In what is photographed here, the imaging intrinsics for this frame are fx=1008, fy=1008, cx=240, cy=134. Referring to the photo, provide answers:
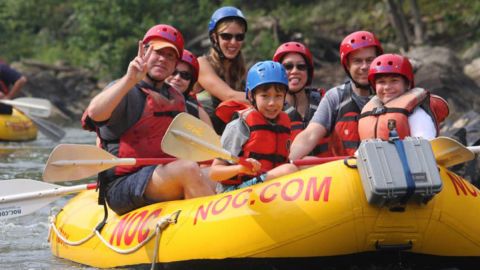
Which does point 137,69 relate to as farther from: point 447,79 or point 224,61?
point 447,79

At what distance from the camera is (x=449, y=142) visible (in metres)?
4.89

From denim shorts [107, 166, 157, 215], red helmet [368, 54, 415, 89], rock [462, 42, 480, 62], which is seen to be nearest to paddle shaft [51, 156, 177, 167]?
denim shorts [107, 166, 157, 215]

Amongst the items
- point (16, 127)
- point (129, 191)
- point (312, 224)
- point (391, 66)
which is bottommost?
point (16, 127)

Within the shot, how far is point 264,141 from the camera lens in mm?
5434

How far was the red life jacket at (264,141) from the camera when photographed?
5426 mm

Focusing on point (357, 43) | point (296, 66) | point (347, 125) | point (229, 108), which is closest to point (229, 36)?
point (296, 66)

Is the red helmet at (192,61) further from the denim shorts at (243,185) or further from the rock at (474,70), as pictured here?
the rock at (474,70)

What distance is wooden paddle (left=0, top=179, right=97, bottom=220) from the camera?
6.45m

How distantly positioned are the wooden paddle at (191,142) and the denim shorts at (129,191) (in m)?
0.58

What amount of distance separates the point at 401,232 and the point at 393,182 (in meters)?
0.31

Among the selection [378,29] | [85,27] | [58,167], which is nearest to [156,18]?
[85,27]

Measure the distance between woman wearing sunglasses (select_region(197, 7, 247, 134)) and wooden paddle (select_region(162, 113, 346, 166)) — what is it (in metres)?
1.68

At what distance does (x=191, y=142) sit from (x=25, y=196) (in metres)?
1.85

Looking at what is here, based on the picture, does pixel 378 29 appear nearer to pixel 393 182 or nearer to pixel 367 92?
pixel 367 92
